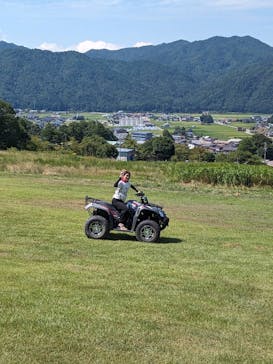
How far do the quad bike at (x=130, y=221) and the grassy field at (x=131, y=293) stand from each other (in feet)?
0.92

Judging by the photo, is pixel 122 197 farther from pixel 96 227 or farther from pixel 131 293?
pixel 131 293

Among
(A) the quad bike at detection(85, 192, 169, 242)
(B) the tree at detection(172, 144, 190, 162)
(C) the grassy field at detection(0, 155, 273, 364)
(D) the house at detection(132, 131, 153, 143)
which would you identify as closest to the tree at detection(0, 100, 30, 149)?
(B) the tree at detection(172, 144, 190, 162)

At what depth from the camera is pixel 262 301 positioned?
8.68 meters

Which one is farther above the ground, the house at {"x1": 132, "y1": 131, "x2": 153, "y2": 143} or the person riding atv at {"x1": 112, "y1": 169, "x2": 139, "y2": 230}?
the person riding atv at {"x1": 112, "y1": 169, "x2": 139, "y2": 230}

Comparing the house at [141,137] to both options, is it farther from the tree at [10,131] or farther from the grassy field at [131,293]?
the grassy field at [131,293]

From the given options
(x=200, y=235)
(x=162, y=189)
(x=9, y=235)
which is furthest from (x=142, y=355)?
(x=162, y=189)

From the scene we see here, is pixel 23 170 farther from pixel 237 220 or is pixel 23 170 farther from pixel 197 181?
pixel 237 220

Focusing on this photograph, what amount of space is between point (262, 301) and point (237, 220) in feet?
34.9

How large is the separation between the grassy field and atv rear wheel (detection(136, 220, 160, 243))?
0.29 metres

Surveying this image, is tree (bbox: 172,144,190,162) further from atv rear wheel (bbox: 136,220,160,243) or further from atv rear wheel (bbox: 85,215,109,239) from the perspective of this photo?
atv rear wheel (bbox: 85,215,109,239)

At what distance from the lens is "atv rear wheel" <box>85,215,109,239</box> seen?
13.4 metres

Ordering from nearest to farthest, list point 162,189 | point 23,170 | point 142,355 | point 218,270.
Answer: point 142,355 < point 218,270 < point 162,189 < point 23,170

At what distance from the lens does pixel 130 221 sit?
13.6m

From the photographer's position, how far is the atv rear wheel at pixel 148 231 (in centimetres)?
1341
